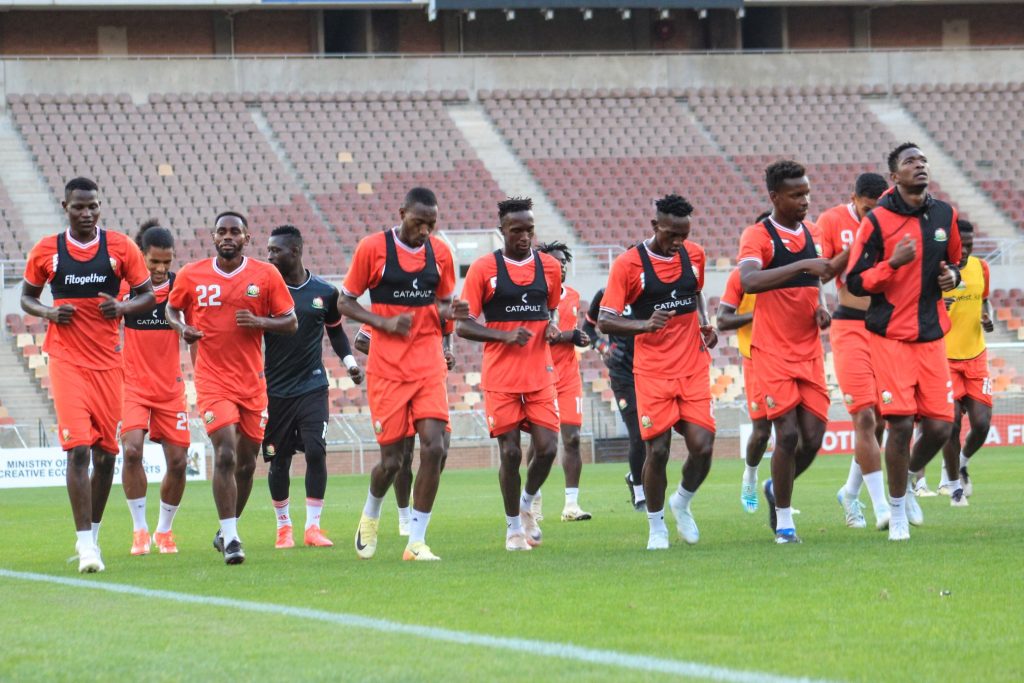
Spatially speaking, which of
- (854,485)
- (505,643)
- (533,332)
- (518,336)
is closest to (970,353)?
(854,485)

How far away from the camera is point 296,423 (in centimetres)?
1233

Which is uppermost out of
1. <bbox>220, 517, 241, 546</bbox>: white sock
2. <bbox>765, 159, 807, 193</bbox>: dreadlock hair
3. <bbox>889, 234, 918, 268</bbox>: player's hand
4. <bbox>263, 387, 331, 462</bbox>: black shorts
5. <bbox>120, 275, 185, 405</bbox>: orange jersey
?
<bbox>765, 159, 807, 193</bbox>: dreadlock hair

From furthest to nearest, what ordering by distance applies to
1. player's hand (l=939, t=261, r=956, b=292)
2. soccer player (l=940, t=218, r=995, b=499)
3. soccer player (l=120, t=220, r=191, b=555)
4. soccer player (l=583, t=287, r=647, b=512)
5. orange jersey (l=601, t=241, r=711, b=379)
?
soccer player (l=583, t=287, r=647, b=512) < soccer player (l=940, t=218, r=995, b=499) < soccer player (l=120, t=220, r=191, b=555) < orange jersey (l=601, t=241, r=711, b=379) < player's hand (l=939, t=261, r=956, b=292)

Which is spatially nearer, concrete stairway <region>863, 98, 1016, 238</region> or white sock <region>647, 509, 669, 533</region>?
white sock <region>647, 509, 669, 533</region>

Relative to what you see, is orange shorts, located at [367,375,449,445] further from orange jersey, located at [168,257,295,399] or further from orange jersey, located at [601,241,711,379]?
orange jersey, located at [601,241,711,379]

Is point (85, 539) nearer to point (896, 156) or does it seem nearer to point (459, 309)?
point (459, 309)

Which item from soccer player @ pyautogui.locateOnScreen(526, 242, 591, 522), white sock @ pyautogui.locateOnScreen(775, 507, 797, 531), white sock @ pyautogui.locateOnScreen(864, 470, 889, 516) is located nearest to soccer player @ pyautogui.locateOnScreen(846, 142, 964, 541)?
white sock @ pyautogui.locateOnScreen(864, 470, 889, 516)

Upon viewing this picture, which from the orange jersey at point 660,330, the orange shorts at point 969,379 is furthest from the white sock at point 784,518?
the orange shorts at point 969,379

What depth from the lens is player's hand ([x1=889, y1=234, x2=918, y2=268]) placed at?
9891 millimetres

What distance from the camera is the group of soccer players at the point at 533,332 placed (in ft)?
33.8

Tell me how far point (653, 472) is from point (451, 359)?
2.01 m

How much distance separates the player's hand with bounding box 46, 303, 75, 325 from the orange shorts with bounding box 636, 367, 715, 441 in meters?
3.66

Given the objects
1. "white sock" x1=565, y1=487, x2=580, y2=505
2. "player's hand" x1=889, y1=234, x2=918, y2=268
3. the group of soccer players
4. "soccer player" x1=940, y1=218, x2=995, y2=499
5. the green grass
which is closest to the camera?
the green grass

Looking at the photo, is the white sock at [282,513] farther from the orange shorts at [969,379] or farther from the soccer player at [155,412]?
the orange shorts at [969,379]
